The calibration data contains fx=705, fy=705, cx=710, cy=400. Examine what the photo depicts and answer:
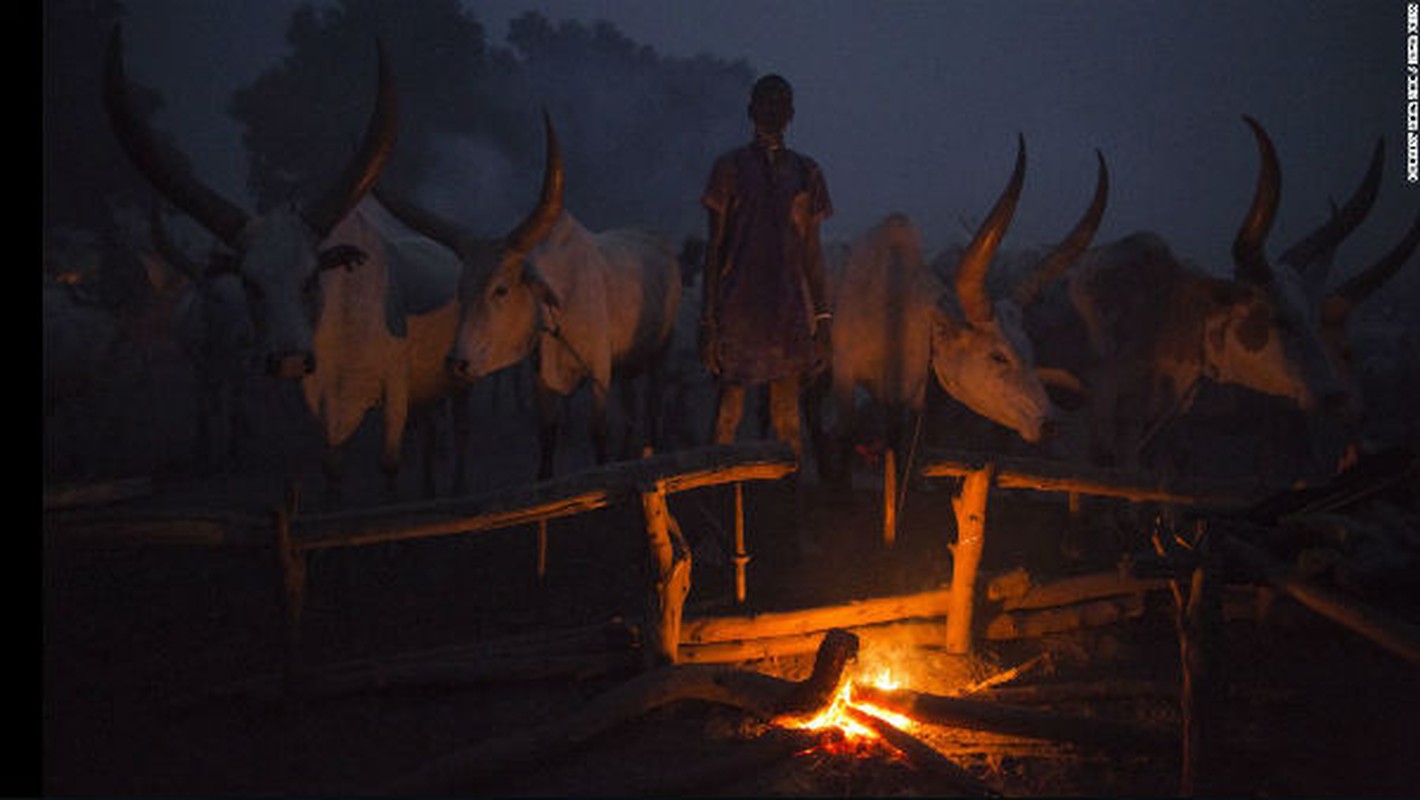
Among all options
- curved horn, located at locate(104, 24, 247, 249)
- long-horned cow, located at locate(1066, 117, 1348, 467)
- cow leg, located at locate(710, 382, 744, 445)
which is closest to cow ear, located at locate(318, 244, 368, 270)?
curved horn, located at locate(104, 24, 247, 249)

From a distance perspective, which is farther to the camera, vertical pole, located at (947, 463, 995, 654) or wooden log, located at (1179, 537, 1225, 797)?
vertical pole, located at (947, 463, 995, 654)

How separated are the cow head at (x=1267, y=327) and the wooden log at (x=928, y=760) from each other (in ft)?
13.2

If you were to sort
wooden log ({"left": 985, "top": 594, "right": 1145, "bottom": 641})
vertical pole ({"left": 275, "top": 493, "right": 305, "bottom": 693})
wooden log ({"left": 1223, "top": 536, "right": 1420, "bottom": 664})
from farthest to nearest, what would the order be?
wooden log ({"left": 985, "top": 594, "right": 1145, "bottom": 641}), vertical pole ({"left": 275, "top": 493, "right": 305, "bottom": 693}), wooden log ({"left": 1223, "top": 536, "right": 1420, "bottom": 664})

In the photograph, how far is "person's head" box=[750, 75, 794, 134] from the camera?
429 cm

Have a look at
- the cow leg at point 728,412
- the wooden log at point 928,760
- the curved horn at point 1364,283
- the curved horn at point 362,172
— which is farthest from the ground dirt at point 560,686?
the curved horn at point 1364,283

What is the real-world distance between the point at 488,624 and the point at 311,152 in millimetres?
27125

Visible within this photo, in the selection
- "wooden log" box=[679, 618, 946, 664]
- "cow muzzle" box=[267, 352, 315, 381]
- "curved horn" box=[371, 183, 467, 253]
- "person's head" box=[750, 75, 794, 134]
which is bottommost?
"wooden log" box=[679, 618, 946, 664]

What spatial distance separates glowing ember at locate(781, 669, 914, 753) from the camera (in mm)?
2639

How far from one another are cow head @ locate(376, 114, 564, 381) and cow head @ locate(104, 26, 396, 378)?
0.89 m

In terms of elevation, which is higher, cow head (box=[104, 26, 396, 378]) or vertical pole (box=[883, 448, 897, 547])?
cow head (box=[104, 26, 396, 378])

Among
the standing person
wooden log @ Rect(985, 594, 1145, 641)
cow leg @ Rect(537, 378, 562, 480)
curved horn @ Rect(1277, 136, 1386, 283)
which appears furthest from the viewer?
cow leg @ Rect(537, 378, 562, 480)

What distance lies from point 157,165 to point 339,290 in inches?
47.9

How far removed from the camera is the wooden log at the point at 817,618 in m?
3.27

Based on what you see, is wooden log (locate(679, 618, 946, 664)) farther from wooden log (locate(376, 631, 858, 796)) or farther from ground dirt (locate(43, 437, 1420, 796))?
wooden log (locate(376, 631, 858, 796))
